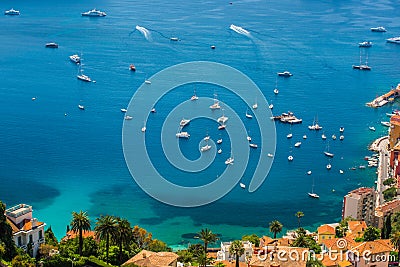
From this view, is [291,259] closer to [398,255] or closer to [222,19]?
[398,255]

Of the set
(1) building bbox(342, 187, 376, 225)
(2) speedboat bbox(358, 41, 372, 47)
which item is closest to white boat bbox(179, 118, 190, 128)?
(1) building bbox(342, 187, 376, 225)

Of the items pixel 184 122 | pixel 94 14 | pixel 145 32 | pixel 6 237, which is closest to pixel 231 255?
pixel 6 237

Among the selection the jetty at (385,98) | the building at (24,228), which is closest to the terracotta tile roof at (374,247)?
the building at (24,228)

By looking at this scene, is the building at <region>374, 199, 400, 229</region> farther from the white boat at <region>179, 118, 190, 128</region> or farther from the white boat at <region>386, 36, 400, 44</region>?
the white boat at <region>386, 36, 400, 44</region>

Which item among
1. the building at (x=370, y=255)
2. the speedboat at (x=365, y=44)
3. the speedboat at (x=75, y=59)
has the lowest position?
the building at (x=370, y=255)

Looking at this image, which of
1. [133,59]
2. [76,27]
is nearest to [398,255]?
[133,59]

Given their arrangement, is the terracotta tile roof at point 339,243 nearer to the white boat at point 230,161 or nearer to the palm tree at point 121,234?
the palm tree at point 121,234
